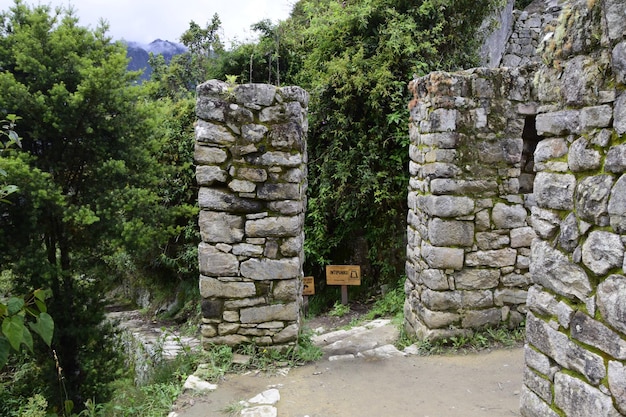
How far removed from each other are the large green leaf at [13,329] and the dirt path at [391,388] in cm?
180

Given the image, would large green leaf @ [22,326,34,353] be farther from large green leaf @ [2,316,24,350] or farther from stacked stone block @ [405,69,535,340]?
stacked stone block @ [405,69,535,340]

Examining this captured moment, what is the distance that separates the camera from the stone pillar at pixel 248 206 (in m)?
3.73

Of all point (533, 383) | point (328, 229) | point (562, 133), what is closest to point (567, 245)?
point (562, 133)

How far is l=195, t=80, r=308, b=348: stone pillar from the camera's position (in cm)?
373

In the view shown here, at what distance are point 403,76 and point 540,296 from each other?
5598 mm

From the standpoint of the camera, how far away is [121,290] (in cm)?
1075

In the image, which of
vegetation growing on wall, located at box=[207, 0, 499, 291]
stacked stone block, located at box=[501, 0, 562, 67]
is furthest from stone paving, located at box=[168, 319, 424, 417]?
stacked stone block, located at box=[501, 0, 562, 67]

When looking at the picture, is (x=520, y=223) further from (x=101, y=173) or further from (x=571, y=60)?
(x=101, y=173)

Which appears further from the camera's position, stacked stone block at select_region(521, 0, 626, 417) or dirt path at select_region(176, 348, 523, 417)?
dirt path at select_region(176, 348, 523, 417)

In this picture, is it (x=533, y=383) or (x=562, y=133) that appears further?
(x=533, y=383)

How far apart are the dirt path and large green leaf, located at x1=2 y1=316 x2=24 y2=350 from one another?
180 cm

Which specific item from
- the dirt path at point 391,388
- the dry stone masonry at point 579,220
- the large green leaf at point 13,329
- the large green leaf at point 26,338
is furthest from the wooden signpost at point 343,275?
the large green leaf at point 13,329

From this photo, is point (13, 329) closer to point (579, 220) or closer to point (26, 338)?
point (26, 338)

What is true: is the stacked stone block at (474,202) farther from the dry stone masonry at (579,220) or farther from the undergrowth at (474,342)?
the dry stone masonry at (579,220)
